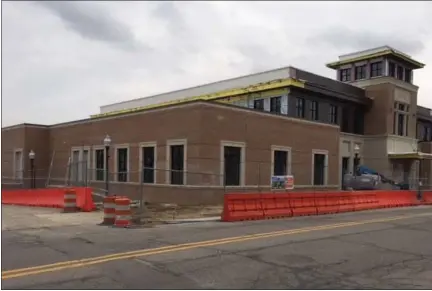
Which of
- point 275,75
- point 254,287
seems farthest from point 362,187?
point 254,287

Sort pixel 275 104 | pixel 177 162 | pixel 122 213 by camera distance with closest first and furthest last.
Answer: pixel 122 213 → pixel 177 162 → pixel 275 104

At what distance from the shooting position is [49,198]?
960 inches

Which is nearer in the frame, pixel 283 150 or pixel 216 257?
pixel 216 257

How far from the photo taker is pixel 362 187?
3738cm

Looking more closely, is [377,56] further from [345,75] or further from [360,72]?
[345,75]

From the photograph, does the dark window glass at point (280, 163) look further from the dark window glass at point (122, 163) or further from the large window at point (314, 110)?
the large window at point (314, 110)

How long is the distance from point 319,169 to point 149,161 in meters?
11.7

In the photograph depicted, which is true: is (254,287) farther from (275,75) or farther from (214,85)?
(214,85)

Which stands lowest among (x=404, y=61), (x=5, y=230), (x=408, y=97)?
(x=5, y=230)

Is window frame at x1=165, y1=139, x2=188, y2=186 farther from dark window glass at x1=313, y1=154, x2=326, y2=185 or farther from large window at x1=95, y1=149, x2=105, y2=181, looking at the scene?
dark window glass at x1=313, y1=154, x2=326, y2=185

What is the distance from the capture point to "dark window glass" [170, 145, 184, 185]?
24891mm

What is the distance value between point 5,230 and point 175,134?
12702 mm

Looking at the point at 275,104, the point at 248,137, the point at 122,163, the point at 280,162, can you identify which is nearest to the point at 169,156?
the point at 248,137

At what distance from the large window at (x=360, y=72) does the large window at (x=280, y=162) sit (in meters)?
19.1
